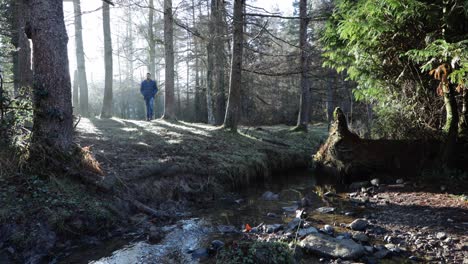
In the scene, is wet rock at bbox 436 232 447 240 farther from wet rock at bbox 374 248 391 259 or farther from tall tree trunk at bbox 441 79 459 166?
tall tree trunk at bbox 441 79 459 166

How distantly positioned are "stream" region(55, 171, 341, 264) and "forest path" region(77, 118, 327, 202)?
0.64 meters

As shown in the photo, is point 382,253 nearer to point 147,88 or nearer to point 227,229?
point 227,229

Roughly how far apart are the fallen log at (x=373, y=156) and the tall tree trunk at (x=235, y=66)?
4.19 m

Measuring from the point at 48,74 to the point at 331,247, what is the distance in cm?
548

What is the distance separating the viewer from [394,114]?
894cm

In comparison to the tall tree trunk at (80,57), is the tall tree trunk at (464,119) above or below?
below

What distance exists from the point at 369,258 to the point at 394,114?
561 cm

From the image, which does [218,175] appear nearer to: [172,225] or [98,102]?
[172,225]

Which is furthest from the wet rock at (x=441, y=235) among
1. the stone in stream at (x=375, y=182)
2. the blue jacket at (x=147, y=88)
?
the blue jacket at (x=147, y=88)

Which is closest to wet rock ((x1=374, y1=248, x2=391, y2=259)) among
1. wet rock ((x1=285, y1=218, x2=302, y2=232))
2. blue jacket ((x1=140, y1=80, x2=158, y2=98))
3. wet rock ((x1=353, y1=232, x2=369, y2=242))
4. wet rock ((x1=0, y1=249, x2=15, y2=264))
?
wet rock ((x1=353, y1=232, x2=369, y2=242))

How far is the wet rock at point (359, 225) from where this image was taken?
557 centimetres

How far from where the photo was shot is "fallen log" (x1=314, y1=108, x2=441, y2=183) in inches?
327

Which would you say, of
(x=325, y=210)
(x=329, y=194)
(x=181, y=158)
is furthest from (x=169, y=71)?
(x=325, y=210)

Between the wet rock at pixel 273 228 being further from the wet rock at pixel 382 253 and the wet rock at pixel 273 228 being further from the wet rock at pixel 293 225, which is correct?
the wet rock at pixel 382 253
